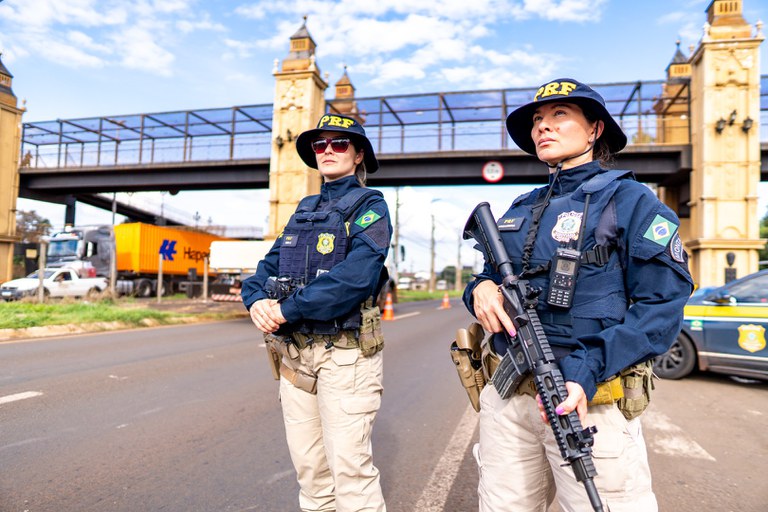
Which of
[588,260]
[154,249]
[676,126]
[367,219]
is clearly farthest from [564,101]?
[154,249]

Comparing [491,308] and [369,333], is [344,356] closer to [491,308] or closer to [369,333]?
[369,333]

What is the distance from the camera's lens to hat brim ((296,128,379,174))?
2406 millimetres

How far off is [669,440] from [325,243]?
3618mm

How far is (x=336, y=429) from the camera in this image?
2039mm

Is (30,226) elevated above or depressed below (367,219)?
above

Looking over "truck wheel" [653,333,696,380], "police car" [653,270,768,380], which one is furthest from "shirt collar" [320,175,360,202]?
"truck wheel" [653,333,696,380]

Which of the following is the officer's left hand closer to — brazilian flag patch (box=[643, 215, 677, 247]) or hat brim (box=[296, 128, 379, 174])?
brazilian flag patch (box=[643, 215, 677, 247])

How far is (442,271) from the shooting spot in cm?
12688

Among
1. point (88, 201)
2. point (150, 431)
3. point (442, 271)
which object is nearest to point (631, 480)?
point (150, 431)

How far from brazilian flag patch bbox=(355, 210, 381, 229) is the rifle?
48 centimetres

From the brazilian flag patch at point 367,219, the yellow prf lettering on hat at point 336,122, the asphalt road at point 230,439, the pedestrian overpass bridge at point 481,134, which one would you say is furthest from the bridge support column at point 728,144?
the brazilian flag patch at point 367,219

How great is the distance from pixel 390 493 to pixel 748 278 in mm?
5551

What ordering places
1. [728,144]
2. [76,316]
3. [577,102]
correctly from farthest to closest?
[728,144] < [76,316] < [577,102]

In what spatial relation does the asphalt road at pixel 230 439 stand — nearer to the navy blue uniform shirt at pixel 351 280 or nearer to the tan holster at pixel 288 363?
the tan holster at pixel 288 363
